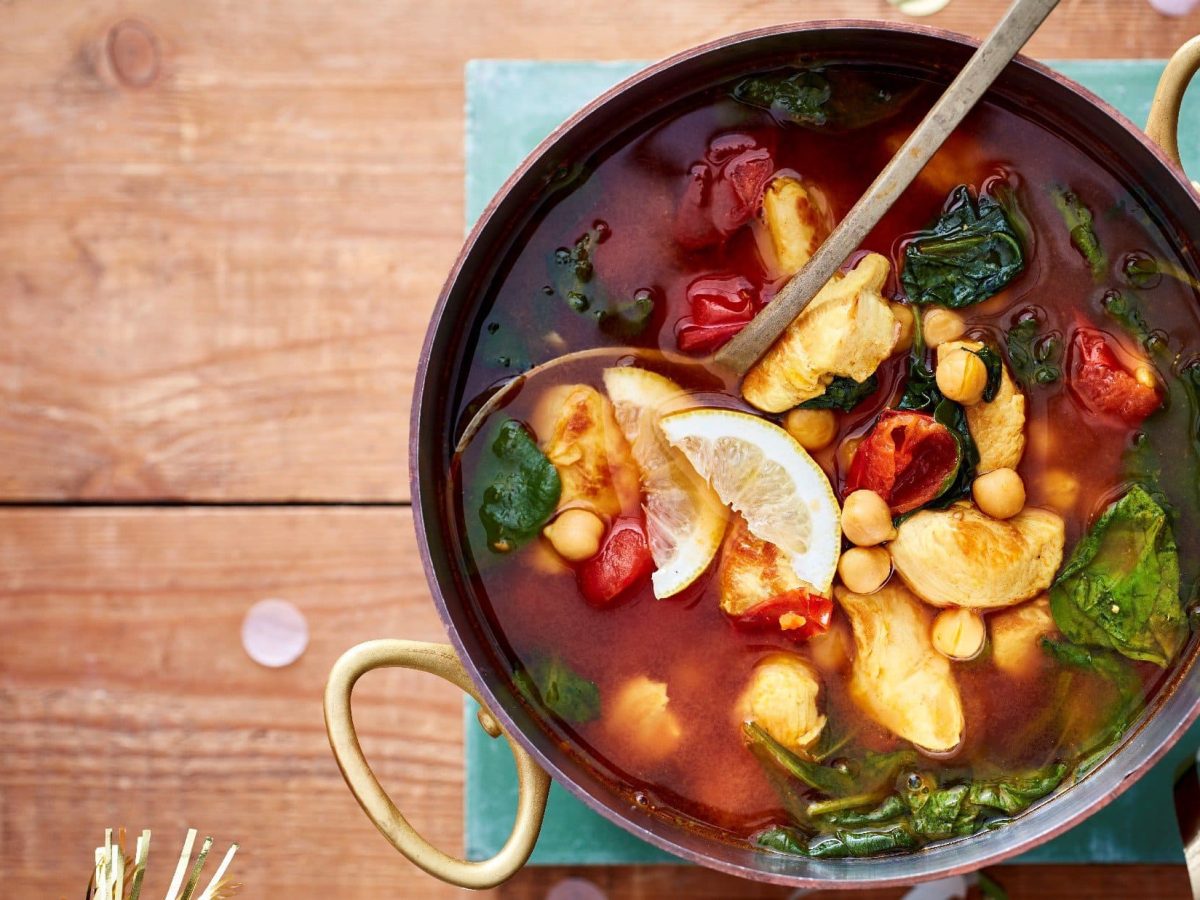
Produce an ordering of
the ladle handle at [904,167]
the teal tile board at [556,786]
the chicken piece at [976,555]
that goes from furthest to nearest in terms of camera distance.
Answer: the teal tile board at [556,786] < the chicken piece at [976,555] < the ladle handle at [904,167]

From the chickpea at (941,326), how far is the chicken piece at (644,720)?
1.65ft

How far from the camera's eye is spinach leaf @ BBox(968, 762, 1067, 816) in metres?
1.26

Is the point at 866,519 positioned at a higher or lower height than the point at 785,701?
higher

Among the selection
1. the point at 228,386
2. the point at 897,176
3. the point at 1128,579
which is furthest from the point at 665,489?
the point at 228,386

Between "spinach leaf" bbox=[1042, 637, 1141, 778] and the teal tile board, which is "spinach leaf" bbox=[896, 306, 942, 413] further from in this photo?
the teal tile board

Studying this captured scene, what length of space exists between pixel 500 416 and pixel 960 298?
544mm

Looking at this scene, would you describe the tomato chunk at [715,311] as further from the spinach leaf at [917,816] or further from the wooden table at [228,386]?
the spinach leaf at [917,816]

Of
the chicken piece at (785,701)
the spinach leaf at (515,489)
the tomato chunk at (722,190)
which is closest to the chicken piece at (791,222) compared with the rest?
the tomato chunk at (722,190)

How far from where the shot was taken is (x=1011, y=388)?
1.23m

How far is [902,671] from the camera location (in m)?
1.25

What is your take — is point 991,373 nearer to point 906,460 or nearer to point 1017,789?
point 906,460

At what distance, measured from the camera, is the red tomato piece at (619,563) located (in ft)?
4.14

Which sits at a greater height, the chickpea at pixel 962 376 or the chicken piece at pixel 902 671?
the chickpea at pixel 962 376

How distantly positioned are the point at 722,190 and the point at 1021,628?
61 cm
